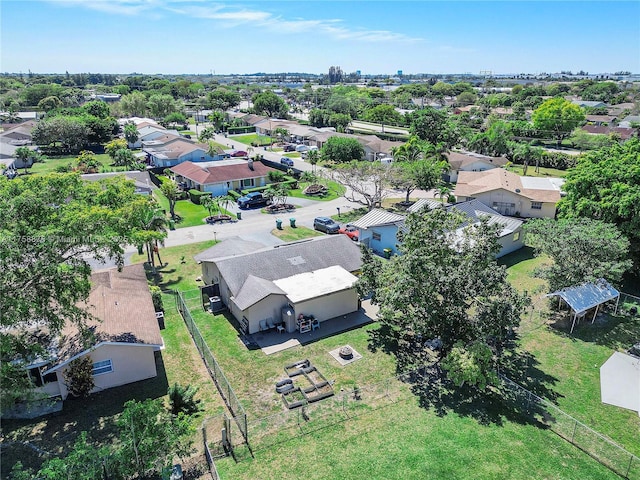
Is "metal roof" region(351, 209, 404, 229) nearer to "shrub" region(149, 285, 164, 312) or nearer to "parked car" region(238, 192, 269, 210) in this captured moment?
"parked car" region(238, 192, 269, 210)

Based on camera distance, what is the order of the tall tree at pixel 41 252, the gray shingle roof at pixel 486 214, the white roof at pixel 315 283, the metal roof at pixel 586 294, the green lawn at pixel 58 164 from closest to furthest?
the tall tree at pixel 41 252 < the white roof at pixel 315 283 < the metal roof at pixel 586 294 < the gray shingle roof at pixel 486 214 < the green lawn at pixel 58 164

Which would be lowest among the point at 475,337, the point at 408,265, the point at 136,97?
the point at 475,337

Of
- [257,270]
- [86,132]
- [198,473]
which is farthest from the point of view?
[86,132]

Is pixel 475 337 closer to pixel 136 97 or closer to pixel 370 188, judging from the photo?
pixel 370 188

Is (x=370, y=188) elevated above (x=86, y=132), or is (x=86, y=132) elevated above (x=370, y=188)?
(x=86, y=132)

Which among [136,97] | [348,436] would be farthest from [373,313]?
[136,97]

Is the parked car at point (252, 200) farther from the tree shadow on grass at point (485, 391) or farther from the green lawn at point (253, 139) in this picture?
the green lawn at point (253, 139)

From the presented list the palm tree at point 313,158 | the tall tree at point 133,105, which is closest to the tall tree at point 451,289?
the palm tree at point 313,158
